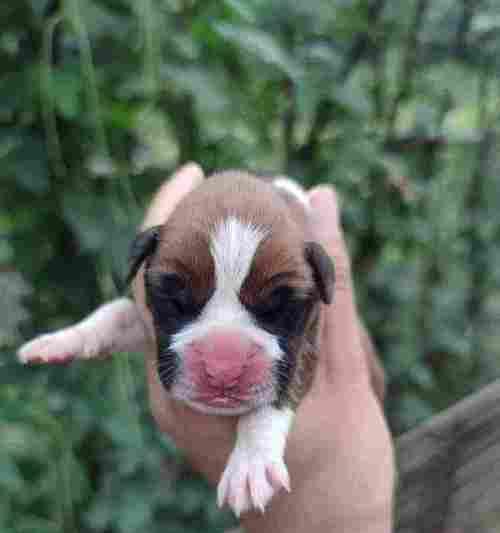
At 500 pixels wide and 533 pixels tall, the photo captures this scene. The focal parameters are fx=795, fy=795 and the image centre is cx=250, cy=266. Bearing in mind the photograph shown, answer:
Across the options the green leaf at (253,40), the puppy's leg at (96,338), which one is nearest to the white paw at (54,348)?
the puppy's leg at (96,338)

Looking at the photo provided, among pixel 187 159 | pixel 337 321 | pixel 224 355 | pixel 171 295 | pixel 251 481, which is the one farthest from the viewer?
pixel 187 159

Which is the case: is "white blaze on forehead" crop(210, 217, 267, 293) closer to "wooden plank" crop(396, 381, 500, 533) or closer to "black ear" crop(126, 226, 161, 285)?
"black ear" crop(126, 226, 161, 285)

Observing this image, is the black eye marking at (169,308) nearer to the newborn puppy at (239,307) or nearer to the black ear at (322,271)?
the newborn puppy at (239,307)

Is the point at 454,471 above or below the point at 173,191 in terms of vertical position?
below

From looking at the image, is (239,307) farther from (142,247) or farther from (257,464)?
(257,464)

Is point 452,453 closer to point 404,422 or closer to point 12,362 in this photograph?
point 12,362

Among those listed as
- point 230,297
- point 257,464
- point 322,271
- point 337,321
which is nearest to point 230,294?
point 230,297
